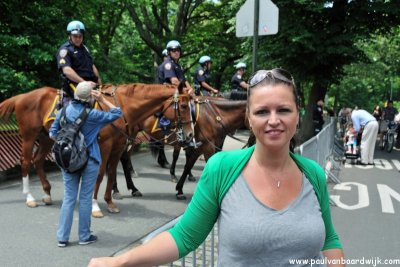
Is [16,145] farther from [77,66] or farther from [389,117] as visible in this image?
[389,117]

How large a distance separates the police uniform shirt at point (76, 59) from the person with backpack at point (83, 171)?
141 cm

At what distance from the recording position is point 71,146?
5.05m

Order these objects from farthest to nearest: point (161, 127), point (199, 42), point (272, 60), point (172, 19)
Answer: point (172, 19), point (199, 42), point (272, 60), point (161, 127)

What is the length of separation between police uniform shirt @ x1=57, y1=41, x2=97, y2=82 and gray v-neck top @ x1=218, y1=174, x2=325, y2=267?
5380mm

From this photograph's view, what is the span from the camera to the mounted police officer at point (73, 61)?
6383 mm

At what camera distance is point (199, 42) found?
76.5ft

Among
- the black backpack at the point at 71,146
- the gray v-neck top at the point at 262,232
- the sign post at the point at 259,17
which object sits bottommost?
the black backpack at the point at 71,146

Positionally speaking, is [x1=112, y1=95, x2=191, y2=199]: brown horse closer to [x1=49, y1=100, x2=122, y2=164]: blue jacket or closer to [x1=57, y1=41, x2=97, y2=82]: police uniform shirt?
[x1=57, y1=41, x2=97, y2=82]: police uniform shirt

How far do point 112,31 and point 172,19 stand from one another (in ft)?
18.9

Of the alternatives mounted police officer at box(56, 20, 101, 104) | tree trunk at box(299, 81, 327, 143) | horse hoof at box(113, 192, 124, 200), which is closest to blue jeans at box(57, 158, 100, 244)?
mounted police officer at box(56, 20, 101, 104)

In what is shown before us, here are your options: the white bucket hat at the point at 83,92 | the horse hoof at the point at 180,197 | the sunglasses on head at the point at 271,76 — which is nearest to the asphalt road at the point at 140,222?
the horse hoof at the point at 180,197

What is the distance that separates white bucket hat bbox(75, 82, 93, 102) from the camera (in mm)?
5109

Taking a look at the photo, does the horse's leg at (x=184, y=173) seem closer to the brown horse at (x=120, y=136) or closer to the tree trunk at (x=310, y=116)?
the brown horse at (x=120, y=136)

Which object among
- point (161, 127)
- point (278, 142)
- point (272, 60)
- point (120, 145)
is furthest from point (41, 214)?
point (272, 60)
